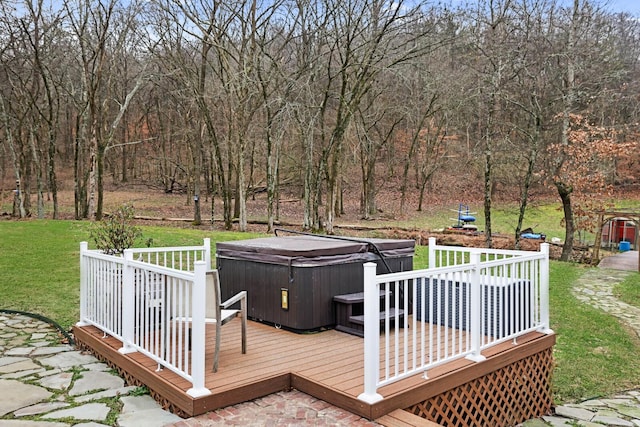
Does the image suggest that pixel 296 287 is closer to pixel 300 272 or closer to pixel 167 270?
pixel 300 272

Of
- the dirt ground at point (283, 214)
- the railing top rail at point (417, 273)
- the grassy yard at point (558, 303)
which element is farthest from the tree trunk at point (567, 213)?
the railing top rail at point (417, 273)

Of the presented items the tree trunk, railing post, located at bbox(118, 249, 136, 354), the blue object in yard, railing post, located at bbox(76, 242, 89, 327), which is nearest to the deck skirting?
railing post, located at bbox(118, 249, 136, 354)

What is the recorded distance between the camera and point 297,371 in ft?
12.4

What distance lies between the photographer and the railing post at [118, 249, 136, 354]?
408 cm

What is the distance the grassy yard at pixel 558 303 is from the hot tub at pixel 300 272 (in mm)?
2276

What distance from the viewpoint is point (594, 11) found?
1223cm

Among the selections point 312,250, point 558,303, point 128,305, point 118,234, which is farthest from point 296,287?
point 558,303

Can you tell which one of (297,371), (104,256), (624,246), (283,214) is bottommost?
(624,246)

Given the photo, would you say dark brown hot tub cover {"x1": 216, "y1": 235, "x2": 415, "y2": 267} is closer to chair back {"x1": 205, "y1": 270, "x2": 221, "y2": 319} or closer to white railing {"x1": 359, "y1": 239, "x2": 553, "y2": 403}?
white railing {"x1": 359, "y1": 239, "x2": 553, "y2": 403}

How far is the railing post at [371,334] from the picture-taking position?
3146 mm

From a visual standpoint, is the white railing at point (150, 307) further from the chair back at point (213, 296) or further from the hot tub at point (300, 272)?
the hot tub at point (300, 272)

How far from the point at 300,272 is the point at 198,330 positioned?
1.72 meters

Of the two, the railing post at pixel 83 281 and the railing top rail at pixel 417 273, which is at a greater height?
the railing top rail at pixel 417 273

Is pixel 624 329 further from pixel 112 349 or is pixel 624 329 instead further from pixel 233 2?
pixel 233 2
